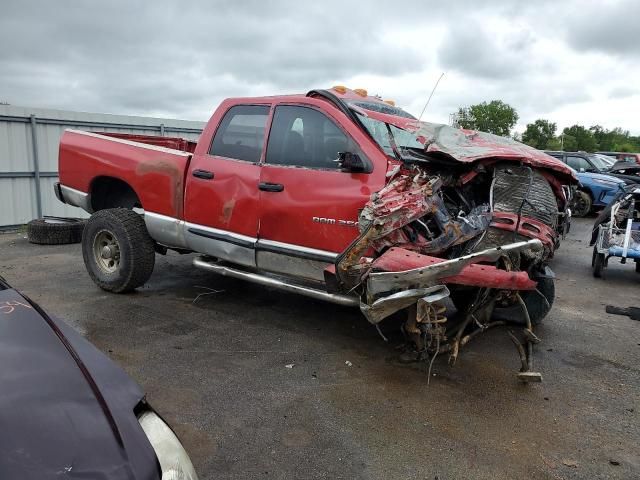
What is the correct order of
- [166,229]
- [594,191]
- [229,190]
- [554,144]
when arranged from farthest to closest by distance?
[554,144], [594,191], [166,229], [229,190]

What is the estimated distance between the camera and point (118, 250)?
207 inches

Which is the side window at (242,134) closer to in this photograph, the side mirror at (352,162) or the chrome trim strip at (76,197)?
the side mirror at (352,162)

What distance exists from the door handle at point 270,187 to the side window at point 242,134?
0.91 feet

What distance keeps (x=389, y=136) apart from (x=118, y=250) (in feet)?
10.3

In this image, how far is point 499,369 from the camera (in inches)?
148

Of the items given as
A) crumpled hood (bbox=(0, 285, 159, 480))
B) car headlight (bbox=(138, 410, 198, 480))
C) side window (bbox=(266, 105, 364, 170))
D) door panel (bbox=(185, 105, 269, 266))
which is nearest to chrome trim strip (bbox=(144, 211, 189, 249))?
door panel (bbox=(185, 105, 269, 266))

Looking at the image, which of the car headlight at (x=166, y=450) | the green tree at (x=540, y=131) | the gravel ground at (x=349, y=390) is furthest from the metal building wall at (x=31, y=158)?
the green tree at (x=540, y=131)

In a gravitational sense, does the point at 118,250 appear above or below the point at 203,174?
below

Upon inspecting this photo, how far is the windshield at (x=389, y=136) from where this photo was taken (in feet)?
13.2

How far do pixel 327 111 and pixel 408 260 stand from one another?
153 cm

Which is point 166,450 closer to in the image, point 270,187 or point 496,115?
point 270,187

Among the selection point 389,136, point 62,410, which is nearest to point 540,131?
point 389,136

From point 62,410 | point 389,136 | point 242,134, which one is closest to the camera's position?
point 62,410

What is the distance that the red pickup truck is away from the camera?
3375mm
